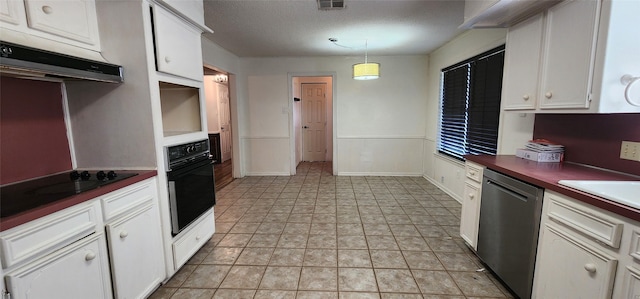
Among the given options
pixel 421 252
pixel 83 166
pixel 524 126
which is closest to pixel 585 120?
pixel 524 126

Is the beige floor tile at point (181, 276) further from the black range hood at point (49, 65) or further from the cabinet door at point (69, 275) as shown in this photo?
the black range hood at point (49, 65)

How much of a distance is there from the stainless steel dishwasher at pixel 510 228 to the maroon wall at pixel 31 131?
3.08m

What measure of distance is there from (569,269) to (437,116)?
140 inches

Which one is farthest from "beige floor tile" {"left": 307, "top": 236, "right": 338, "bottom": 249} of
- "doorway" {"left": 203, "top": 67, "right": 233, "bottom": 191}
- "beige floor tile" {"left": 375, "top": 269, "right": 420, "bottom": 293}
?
"doorway" {"left": 203, "top": 67, "right": 233, "bottom": 191}

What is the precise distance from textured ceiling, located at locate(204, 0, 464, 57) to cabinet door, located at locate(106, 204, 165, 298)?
2127mm

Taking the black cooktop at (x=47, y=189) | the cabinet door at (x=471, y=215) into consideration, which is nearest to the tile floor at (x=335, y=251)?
the cabinet door at (x=471, y=215)

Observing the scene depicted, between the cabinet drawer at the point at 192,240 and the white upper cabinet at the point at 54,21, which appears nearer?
the white upper cabinet at the point at 54,21

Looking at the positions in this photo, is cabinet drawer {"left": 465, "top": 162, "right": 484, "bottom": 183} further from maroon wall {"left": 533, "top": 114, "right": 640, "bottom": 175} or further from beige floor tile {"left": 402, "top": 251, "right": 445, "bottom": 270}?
beige floor tile {"left": 402, "top": 251, "right": 445, "bottom": 270}

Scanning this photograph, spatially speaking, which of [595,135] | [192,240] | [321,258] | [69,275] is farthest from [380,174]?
[69,275]

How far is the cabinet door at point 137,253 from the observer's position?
1.55m

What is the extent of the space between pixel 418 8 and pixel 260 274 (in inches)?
118

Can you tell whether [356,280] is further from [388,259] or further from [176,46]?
[176,46]

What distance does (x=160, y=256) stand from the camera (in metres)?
1.91

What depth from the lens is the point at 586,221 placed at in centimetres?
133
